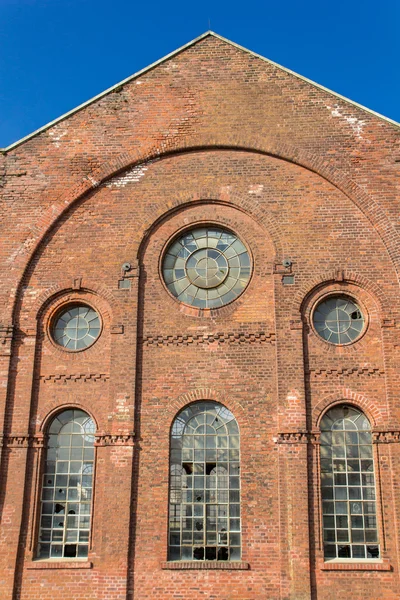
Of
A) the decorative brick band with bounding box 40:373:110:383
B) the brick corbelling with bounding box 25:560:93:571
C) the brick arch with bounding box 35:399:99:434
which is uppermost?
the decorative brick band with bounding box 40:373:110:383

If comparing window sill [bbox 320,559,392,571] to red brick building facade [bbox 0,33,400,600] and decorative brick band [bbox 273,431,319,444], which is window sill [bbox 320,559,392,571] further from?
decorative brick band [bbox 273,431,319,444]

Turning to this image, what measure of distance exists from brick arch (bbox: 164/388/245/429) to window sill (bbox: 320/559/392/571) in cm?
358

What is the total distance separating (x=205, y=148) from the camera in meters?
16.3

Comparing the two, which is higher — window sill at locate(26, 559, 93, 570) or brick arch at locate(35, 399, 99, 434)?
brick arch at locate(35, 399, 99, 434)

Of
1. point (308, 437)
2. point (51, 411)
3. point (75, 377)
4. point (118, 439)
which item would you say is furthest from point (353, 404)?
point (51, 411)

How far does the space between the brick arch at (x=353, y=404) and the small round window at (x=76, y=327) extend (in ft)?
17.2

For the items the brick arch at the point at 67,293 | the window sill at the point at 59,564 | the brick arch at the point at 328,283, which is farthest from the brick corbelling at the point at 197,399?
the window sill at the point at 59,564

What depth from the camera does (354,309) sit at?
15.2 m

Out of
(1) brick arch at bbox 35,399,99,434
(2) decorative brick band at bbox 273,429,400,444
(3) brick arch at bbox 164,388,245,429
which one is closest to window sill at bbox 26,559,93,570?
(1) brick arch at bbox 35,399,99,434

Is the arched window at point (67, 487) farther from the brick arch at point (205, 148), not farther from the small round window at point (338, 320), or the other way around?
the small round window at point (338, 320)

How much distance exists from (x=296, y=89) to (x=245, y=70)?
4.51 feet

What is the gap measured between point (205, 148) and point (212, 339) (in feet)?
15.6

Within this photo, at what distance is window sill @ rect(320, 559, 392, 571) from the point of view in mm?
13320

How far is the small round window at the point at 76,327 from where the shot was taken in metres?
15.5
